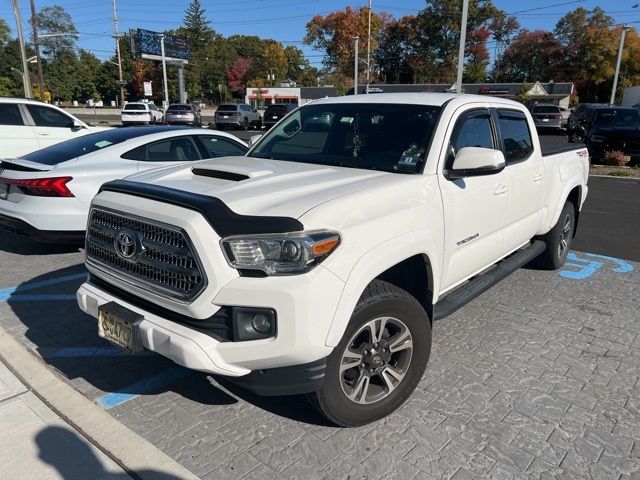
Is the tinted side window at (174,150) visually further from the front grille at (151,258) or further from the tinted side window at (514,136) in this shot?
the tinted side window at (514,136)

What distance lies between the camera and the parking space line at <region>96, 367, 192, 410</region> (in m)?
3.27

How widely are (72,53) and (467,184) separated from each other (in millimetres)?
112243

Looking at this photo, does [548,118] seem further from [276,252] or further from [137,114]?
[276,252]

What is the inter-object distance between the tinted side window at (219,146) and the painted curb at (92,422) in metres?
3.66

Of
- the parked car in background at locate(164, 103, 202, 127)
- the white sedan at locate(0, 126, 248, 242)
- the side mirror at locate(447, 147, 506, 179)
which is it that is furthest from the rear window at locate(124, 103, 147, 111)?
the side mirror at locate(447, 147, 506, 179)

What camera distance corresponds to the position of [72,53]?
9838cm

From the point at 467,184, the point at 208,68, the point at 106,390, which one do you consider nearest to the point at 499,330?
the point at 467,184

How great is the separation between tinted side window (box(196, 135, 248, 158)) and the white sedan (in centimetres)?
32

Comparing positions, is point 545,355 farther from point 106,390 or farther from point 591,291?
point 106,390

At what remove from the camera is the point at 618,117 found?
17.2 meters

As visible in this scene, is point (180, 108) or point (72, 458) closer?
point (72, 458)

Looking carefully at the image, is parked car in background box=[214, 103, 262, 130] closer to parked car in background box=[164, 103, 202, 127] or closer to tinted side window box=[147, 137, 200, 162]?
parked car in background box=[164, 103, 202, 127]

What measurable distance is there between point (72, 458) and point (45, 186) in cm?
380

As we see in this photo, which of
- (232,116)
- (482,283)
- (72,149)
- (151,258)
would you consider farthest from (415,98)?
(232,116)
